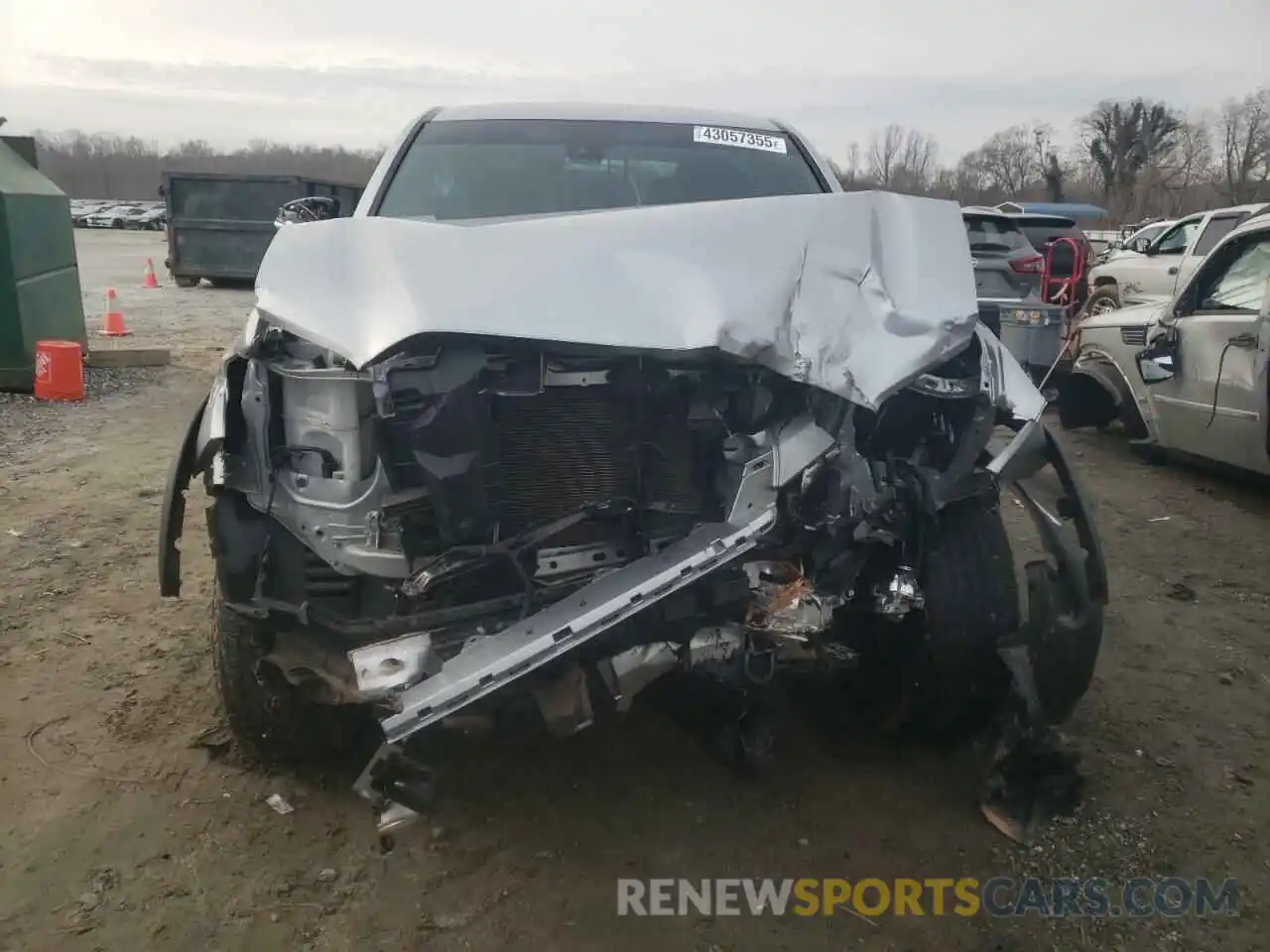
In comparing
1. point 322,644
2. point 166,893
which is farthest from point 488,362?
point 166,893

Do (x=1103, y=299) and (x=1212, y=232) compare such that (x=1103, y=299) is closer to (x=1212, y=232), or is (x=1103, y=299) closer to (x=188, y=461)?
(x=1212, y=232)

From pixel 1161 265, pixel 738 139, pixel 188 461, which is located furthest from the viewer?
pixel 1161 265

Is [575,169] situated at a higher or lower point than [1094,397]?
higher

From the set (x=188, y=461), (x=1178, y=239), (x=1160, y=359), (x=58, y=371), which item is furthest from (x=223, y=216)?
(x=188, y=461)

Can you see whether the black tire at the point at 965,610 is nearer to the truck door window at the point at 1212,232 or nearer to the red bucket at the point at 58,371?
the red bucket at the point at 58,371

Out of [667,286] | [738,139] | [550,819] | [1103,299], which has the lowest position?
[550,819]

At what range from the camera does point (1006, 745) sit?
9.05ft

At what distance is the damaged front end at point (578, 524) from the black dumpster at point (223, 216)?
1518 cm

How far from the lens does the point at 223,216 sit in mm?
17219

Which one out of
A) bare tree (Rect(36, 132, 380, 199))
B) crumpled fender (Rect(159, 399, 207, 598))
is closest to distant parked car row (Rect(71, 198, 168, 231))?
bare tree (Rect(36, 132, 380, 199))

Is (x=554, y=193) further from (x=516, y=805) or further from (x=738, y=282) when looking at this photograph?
(x=516, y=805)

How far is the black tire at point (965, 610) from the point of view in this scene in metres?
2.72

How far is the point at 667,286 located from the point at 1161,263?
11.2 meters

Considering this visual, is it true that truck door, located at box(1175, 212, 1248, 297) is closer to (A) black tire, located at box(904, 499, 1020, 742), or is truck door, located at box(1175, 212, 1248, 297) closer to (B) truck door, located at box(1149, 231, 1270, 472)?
(B) truck door, located at box(1149, 231, 1270, 472)
